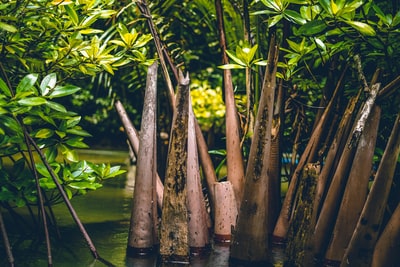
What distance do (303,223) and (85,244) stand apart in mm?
1184

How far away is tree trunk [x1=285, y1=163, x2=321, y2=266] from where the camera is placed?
106 inches

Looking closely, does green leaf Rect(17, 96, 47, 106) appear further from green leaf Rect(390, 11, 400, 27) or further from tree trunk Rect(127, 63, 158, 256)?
green leaf Rect(390, 11, 400, 27)

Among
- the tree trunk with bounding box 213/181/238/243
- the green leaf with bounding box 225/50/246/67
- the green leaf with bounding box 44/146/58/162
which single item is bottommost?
the tree trunk with bounding box 213/181/238/243

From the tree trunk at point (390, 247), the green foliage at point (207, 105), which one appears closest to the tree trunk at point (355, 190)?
the tree trunk at point (390, 247)

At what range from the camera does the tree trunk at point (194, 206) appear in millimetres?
3045

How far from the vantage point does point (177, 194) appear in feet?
9.33

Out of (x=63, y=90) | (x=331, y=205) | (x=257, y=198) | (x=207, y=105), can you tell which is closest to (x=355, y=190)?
(x=331, y=205)

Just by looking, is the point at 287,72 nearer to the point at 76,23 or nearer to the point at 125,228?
the point at 76,23

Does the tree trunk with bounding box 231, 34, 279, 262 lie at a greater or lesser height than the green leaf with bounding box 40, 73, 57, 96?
lesser

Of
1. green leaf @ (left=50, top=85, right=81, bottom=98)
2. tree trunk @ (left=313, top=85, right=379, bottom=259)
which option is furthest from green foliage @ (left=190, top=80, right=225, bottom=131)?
green leaf @ (left=50, top=85, right=81, bottom=98)

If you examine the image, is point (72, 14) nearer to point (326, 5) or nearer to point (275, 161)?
point (326, 5)

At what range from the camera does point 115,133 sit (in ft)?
39.5

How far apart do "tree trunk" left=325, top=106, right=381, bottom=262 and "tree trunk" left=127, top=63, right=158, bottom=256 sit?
90 cm

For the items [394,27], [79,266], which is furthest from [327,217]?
[79,266]
